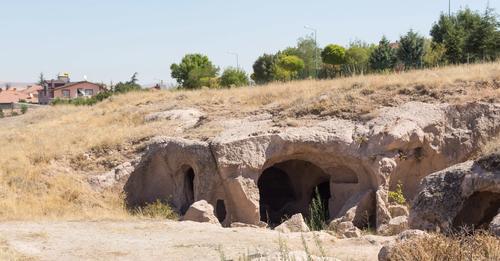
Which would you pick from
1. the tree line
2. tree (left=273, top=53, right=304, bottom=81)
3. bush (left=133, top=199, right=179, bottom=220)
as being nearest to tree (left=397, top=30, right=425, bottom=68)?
the tree line

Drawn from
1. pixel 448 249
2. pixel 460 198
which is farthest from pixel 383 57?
pixel 448 249

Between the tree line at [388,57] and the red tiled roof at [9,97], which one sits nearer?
the tree line at [388,57]

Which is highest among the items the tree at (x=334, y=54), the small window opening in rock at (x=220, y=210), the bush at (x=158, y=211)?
the tree at (x=334, y=54)

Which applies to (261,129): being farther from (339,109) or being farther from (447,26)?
(447,26)

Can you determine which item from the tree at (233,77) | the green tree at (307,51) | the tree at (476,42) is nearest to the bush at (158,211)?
the tree at (476,42)

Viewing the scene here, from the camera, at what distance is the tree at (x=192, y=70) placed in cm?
5225

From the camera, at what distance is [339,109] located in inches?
688

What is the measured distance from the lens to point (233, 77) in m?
49.7

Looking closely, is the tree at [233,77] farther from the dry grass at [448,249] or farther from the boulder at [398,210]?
the dry grass at [448,249]

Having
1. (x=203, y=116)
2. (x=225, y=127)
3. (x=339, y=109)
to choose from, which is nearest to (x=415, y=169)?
(x=339, y=109)

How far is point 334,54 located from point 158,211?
A: 32785 millimetres

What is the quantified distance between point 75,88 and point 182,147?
241 feet

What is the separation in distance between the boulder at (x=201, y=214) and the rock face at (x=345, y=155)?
1.20 m

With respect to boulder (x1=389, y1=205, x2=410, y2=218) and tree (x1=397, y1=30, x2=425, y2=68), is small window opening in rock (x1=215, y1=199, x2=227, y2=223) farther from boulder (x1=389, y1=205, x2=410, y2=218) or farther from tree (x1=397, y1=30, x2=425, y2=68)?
tree (x1=397, y1=30, x2=425, y2=68)
